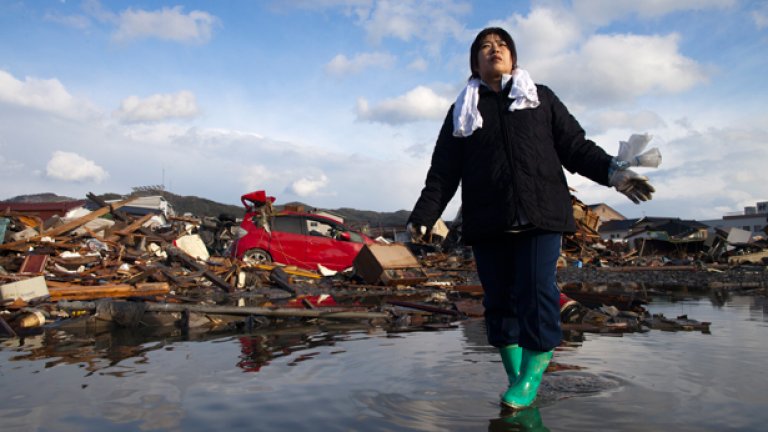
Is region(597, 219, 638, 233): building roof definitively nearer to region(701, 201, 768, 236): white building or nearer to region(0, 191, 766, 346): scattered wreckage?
region(701, 201, 768, 236): white building

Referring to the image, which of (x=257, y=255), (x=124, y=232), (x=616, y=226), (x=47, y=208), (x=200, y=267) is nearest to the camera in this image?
(x=200, y=267)

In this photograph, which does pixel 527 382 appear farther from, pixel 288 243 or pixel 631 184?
pixel 288 243

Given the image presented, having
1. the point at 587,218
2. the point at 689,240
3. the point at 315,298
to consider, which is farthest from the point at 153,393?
the point at 689,240

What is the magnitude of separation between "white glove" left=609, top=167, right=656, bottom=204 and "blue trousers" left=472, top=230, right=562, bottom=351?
1.31 ft

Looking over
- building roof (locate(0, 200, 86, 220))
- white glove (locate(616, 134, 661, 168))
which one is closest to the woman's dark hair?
white glove (locate(616, 134, 661, 168))

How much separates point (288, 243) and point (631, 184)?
11741 mm

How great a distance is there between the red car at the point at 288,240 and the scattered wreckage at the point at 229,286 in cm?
4

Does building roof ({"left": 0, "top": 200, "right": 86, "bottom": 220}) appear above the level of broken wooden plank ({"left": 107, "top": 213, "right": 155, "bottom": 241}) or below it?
above

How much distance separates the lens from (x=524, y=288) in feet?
8.96

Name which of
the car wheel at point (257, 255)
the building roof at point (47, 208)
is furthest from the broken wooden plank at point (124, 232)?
the building roof at point (47, 208)

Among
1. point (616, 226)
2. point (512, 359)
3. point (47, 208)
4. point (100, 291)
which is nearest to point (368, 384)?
point (512, 359)

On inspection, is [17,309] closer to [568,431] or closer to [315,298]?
[315,298]

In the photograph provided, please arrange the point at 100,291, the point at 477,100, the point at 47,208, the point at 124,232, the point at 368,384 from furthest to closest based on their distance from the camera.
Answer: the point at 47,208 < the point at 124,232 < the point at 100,291 < the point at 368,384 < the point at 477,100

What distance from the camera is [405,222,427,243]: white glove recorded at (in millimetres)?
3082
